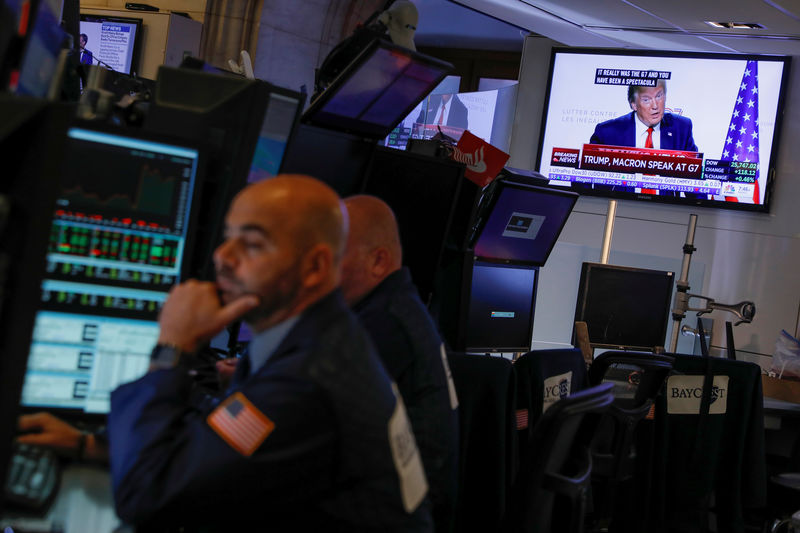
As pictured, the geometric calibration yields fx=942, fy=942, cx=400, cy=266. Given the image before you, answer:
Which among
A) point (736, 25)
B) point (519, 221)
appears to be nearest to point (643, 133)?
point (736, 25)

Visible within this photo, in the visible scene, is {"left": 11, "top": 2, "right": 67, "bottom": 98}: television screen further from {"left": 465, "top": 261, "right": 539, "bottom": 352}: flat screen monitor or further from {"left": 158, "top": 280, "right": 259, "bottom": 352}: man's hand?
{"left": 465, "top": 261, "right": 539, "bottom": 352}: flat screen monitor

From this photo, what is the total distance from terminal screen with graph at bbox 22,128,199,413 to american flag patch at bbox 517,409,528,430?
1.60 m

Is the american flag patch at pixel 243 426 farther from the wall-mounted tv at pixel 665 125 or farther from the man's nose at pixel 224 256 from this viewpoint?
the wall-mounted tv at pixel 665 125

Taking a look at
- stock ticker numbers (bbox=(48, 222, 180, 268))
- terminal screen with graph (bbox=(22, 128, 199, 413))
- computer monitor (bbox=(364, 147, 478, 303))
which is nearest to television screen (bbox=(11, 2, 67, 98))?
terminal screen with graph (bbox=(22, 128, 199, 413))

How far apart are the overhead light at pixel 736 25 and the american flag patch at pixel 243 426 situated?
5094mm

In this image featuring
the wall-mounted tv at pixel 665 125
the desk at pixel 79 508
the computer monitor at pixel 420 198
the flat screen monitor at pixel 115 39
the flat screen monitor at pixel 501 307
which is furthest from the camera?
the flat screen monitor at pixel 115 39

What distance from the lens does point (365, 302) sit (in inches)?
82.0

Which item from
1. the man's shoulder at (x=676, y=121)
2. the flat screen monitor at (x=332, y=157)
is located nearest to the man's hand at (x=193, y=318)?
the flat screen monitor at (x=332, y=157)

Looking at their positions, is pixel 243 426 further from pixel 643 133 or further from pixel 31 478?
pixel 643 133

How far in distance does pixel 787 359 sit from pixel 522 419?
215 cm

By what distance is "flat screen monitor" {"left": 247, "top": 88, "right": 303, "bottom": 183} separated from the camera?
1894 mm

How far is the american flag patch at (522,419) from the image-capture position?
116 inches

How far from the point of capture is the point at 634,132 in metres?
6.64

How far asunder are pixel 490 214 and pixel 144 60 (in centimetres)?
496
